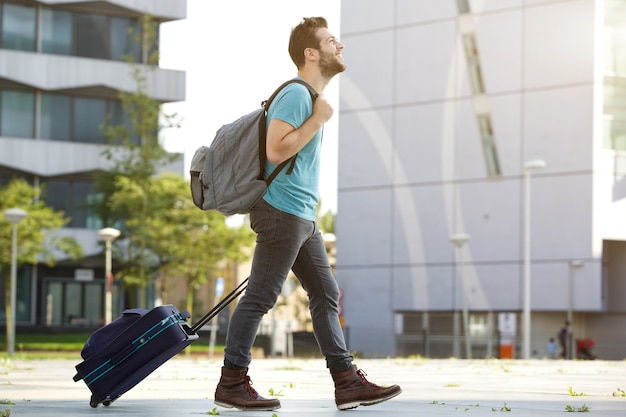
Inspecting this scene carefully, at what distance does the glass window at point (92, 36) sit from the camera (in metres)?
54.2

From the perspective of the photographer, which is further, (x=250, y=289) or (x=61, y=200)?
(x=61, y=200)

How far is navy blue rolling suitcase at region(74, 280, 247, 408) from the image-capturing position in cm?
624

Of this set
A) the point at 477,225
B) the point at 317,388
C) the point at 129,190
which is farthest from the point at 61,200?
the point at 317,388

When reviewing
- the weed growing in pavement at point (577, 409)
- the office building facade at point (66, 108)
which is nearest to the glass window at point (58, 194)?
the office building facade at point (66, 108)

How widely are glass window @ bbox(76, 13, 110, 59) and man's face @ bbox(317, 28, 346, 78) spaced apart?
4923 cm

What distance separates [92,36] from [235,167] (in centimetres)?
4978

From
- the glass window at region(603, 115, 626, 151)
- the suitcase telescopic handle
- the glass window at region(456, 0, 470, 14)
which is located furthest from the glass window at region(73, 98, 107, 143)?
the suitcase telescopic handle

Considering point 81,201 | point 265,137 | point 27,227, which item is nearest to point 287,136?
point 265,137

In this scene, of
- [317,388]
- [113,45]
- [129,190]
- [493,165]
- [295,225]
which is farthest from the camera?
[113,45]

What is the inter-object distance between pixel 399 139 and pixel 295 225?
143 ft

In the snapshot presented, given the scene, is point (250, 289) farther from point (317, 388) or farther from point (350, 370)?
point (317, 388)

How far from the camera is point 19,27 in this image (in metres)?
53.0

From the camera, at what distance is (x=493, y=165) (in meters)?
46.9

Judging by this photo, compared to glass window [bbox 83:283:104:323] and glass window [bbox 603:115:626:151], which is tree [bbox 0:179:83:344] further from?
glass window [bbox 603:115:626:151]
